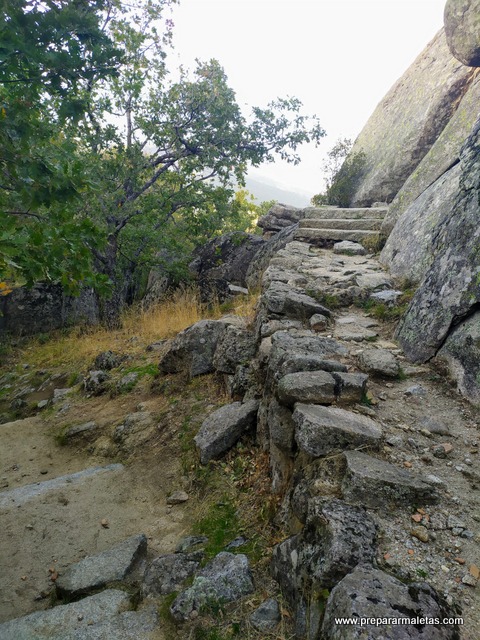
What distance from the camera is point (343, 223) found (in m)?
8.52

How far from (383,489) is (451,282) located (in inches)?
81.6

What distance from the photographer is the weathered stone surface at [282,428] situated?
3.03 meters

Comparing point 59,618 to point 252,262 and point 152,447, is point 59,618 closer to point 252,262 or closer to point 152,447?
point 152,447

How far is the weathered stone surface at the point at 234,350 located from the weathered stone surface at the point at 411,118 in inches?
247

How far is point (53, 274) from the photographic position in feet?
9.48

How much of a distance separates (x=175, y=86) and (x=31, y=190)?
9.35 m

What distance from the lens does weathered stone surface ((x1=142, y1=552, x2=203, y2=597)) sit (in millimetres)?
2547

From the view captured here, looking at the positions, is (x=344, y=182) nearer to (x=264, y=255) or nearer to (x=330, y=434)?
(x=264, y=255)

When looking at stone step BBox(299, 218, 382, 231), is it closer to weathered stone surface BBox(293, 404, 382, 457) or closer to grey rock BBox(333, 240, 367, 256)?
grey rock BBox(333, 240, 367, 256)

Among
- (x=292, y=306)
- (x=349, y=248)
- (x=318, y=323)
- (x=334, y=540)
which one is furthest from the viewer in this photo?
(x=349, y=248)

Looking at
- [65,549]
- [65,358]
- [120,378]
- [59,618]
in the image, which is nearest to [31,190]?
[59,618]

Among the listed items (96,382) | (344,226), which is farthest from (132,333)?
(344,226)

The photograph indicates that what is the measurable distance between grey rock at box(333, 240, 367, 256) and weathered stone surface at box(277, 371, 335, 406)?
4.81 m

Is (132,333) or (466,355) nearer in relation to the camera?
(466,355)
